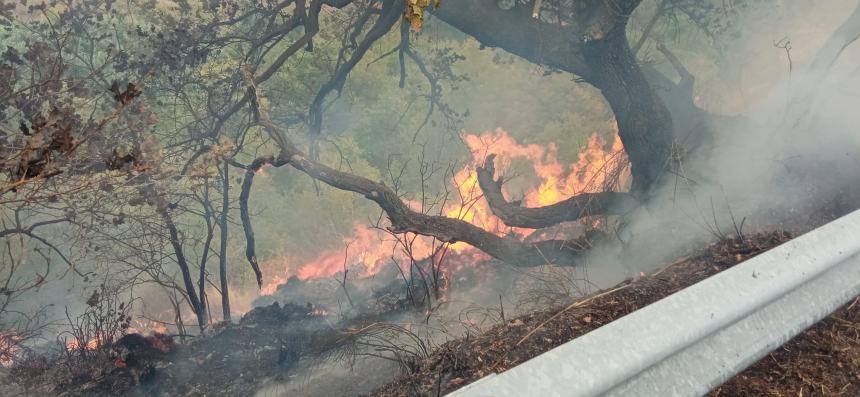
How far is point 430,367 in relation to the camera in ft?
8.13

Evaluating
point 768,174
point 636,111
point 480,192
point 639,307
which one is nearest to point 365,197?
point 636,111

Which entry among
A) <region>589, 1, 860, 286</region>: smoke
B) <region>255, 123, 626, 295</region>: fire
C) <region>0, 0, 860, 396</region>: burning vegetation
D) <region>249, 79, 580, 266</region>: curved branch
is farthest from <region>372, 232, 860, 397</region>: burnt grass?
<region>255, 123, 626, 295</region>: fire

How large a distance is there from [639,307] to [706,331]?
36.7 inches

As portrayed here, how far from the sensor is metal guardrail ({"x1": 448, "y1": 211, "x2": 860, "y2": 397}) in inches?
53.5

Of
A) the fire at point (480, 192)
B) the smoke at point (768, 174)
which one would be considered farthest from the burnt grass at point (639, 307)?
the fire at point (480, 192)

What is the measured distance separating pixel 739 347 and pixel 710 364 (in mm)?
166

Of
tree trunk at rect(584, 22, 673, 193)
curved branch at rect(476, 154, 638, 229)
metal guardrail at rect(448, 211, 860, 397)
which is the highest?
tree trunk at rect(584, 22, 673, 193)

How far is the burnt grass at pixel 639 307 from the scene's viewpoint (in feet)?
6.52

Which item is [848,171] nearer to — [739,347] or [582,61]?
[582,61]

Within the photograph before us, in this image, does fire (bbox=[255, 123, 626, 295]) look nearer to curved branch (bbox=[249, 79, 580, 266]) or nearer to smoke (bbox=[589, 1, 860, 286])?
curved branch (bbox=[249, 79, 580, 266])

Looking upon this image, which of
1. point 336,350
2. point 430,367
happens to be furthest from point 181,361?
point 430,367

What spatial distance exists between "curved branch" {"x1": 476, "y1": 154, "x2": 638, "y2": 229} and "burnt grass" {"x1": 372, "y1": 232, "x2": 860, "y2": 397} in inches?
144

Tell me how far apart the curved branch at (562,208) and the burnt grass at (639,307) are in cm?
366

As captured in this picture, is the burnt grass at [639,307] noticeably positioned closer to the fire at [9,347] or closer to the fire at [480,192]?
the fire at [9,347]
